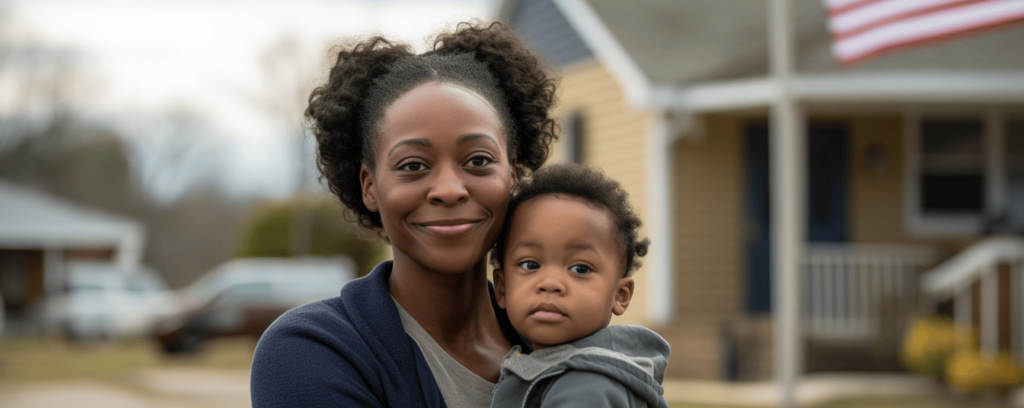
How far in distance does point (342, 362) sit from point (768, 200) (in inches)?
399

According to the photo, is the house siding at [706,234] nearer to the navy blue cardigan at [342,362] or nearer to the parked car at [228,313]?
the navy blue cardigan at [342,362]

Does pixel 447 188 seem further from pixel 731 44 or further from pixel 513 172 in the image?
pixel 731 44

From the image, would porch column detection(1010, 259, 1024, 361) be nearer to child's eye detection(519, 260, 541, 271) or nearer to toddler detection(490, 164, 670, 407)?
toddler detection(490, 164, 670, 407)

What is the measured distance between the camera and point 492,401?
222 cm

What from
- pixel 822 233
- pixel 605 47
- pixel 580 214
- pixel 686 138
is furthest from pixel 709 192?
pixel 580 214

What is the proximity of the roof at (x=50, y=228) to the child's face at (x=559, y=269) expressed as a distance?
34.1 meters

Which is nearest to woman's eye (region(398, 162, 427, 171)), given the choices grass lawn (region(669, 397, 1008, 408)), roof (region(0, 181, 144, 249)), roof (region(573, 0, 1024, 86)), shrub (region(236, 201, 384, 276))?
grass lawn (region(669, 397, 1008, 408))

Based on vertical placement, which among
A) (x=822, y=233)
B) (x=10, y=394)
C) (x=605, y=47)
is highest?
(x=605, y=47)

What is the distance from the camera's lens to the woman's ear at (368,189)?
2.41 m

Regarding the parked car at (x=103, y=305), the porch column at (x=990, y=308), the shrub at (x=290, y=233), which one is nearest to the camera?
the porch column at (x=990, y=308)

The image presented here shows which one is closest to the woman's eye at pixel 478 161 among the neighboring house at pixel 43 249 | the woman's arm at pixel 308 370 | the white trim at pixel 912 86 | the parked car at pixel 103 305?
the woman's arm at pixel 308 370

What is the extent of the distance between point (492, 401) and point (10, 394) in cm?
1368

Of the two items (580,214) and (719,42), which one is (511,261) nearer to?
(580,214)

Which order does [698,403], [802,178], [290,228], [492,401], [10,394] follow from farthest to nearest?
[290,228] → [10,394] → [802,178] → [698,403] → [492,401]
